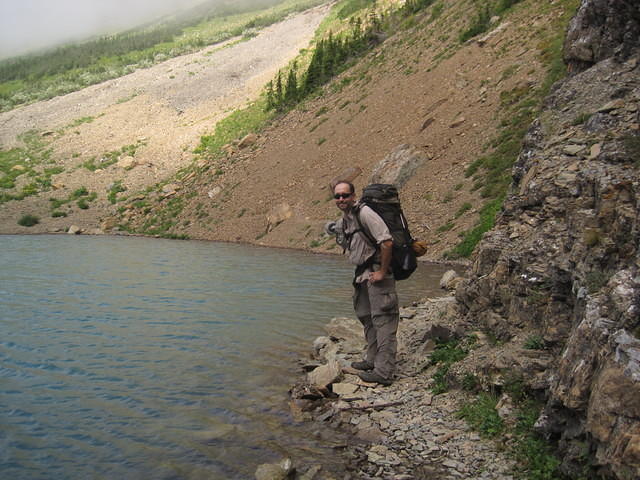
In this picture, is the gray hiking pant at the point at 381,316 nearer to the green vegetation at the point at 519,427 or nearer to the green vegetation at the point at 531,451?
the green vegetation at the point at 519,427

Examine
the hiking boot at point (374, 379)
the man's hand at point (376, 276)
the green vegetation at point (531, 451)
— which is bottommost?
the hiking boot at point (374, 379)

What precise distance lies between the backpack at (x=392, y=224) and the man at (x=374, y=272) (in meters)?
0.09

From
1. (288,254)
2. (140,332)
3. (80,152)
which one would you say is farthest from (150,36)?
(140,332)

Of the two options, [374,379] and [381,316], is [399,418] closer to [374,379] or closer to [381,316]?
[374,379]

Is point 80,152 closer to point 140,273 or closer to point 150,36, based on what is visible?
point 140,273

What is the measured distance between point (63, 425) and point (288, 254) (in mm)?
15833

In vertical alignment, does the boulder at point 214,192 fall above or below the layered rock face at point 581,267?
below

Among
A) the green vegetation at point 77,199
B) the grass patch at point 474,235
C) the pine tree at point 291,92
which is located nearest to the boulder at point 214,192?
the green vegetation at point 77,199

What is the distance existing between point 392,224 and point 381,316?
3.46 feet

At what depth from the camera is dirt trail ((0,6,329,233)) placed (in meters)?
40.4

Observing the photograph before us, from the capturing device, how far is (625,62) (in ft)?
29.5

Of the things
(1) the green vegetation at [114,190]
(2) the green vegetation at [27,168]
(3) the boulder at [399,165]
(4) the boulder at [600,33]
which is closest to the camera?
(4) the boulder at [600,33]

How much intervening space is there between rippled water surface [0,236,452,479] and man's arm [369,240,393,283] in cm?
174

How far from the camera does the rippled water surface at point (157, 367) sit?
516 cm
